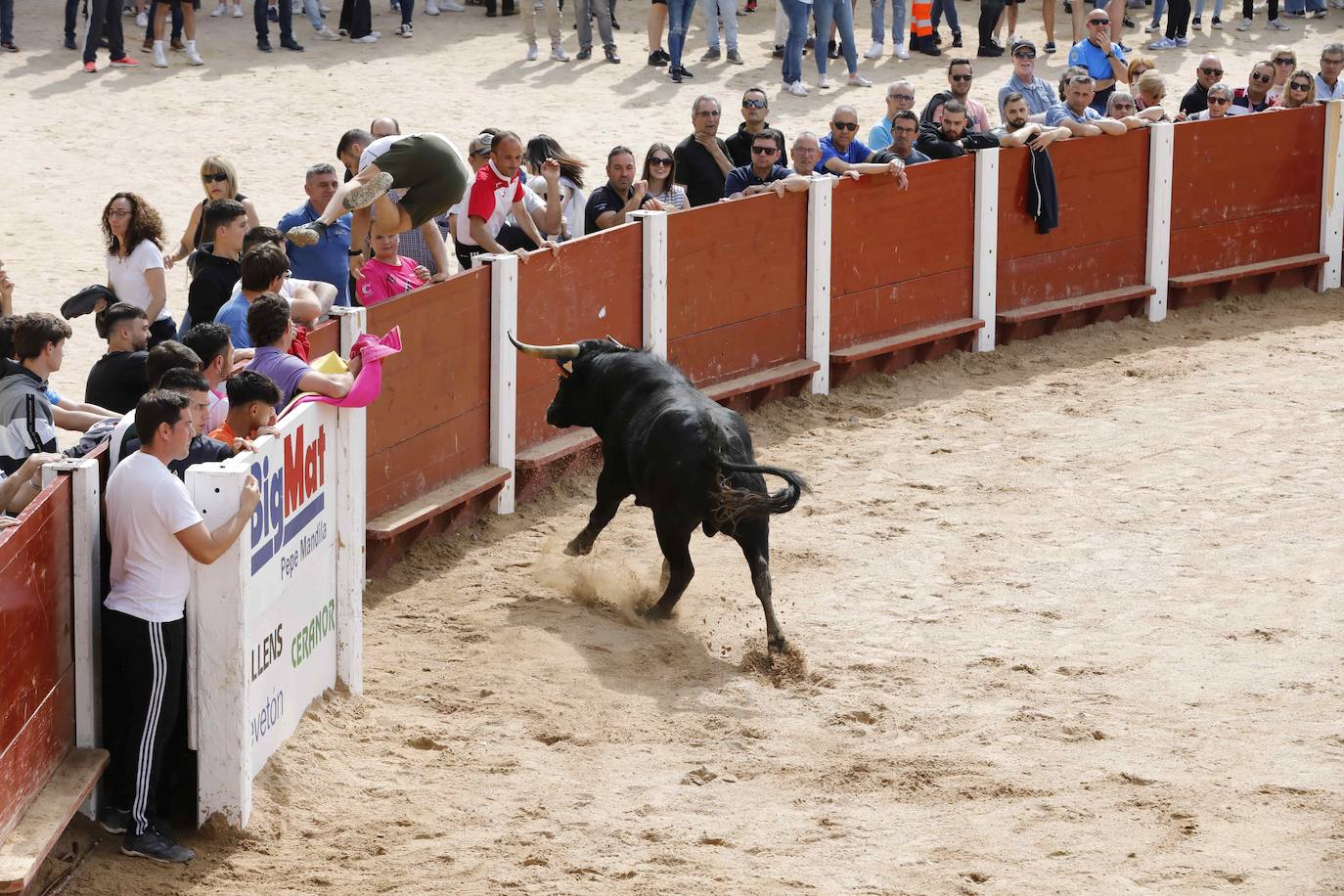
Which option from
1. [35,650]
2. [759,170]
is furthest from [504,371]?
[35,650]

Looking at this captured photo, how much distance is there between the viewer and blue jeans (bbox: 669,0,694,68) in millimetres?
17047

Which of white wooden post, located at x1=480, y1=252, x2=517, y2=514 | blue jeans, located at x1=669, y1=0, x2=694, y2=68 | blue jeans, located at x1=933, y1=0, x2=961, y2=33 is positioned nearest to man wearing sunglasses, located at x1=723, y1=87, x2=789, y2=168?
white wooden post, located at x1=480, y1=252, x2=517, y2=514

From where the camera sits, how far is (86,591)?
5.05 metres

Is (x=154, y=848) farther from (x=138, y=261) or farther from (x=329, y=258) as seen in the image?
(x=138, y=261)

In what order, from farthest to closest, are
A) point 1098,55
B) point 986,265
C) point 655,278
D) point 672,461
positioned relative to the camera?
point 1098,55
point 986,265
point 655,278
point 672,461

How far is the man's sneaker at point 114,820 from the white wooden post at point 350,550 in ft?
4.46

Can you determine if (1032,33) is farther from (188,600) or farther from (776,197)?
(188,600)

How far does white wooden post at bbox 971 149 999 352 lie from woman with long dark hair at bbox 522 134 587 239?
9.00 feet

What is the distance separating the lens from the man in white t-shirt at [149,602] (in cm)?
492

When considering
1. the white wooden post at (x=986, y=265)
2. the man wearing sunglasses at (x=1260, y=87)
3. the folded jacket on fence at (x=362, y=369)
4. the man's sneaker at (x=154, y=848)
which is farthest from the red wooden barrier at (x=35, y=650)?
the man wearing sunglasses at (x=1260, y=87)

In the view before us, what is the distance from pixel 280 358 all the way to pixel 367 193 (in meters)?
1.53

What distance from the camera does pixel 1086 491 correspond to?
903 centimetres

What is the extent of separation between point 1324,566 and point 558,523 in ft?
11.4

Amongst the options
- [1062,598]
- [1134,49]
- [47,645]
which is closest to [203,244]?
[47,645]
